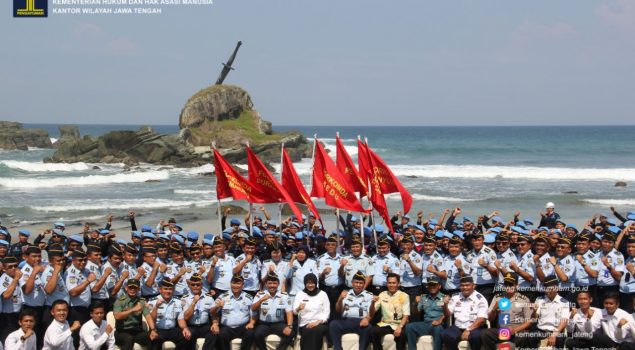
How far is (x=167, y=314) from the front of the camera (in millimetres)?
10289

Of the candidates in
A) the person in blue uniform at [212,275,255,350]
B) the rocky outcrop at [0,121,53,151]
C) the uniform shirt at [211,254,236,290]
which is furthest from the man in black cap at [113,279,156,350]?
the rocky outcrop at [0,121,53,151]

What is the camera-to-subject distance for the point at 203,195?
38.2m

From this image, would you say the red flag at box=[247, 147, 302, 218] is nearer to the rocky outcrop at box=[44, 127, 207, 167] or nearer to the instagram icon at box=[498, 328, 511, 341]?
the instagram icon at box=[498, 328, 511, 341]

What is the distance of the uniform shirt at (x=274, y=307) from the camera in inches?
414

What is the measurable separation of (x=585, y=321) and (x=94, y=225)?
21.3 meters

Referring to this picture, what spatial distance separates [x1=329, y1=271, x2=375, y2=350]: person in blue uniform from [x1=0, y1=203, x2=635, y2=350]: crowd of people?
0.05 ft

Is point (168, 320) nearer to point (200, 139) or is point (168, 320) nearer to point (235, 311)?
point (235, 311)

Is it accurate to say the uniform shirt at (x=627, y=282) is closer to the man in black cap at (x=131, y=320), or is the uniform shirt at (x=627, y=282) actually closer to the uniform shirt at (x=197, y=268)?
the uniform shirt at (x=197, y=268)

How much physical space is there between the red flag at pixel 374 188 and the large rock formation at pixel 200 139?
135ft

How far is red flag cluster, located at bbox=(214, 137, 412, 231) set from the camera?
43.3 ft

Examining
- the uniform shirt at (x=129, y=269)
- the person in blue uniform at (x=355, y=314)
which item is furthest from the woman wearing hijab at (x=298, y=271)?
the uniform shirt at (x=129, y=269)

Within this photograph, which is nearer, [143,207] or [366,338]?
[366,338]

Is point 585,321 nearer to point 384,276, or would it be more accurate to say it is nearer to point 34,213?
point 384,276

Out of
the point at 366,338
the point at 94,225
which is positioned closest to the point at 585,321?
the point at 366,338
